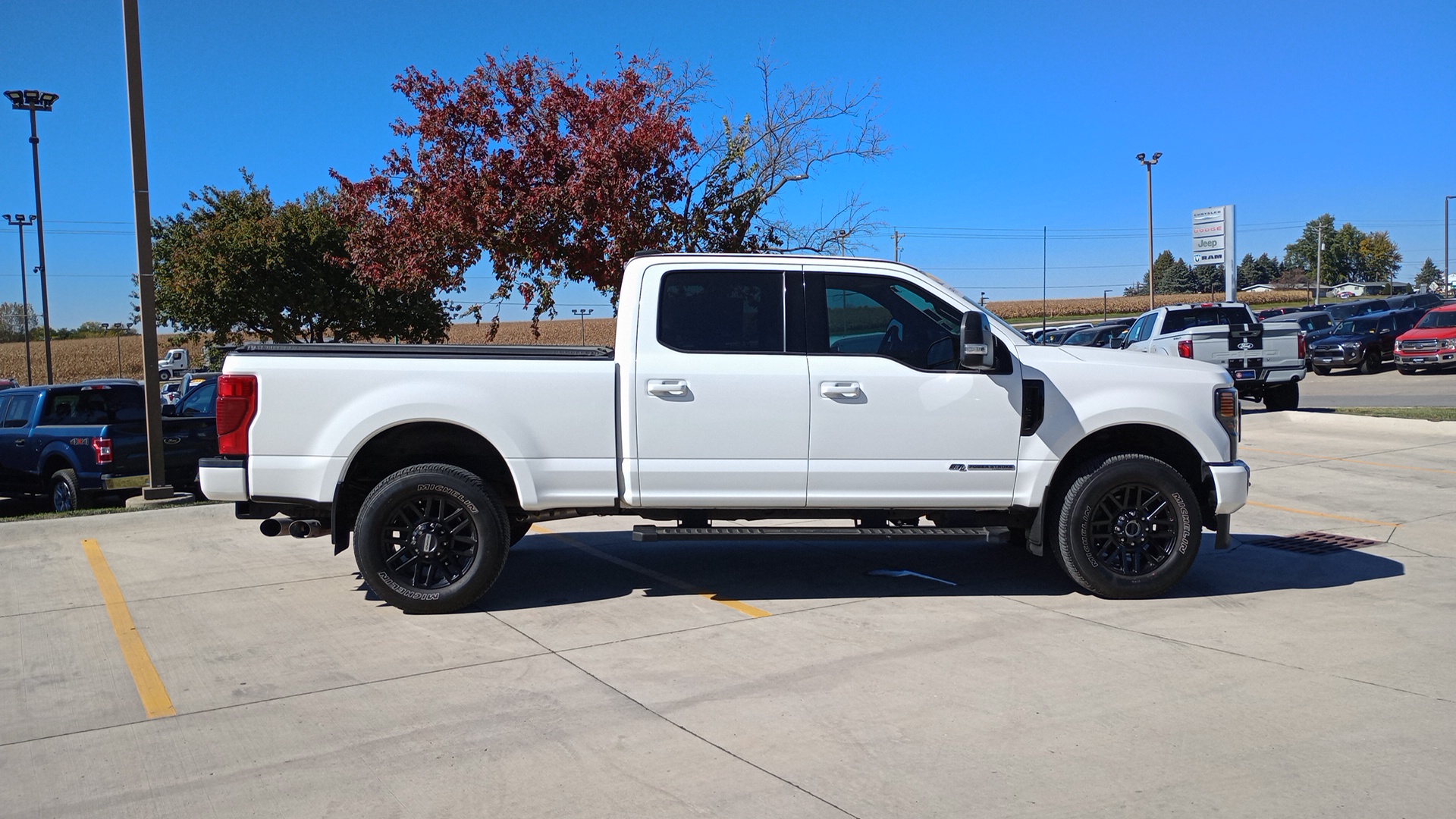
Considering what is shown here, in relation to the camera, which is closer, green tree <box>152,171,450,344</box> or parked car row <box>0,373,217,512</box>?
parked car row <box>0,373,217,512</box>

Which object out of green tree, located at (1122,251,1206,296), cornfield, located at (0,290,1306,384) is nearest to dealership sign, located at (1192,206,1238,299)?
cornfield, located at (0,290,1306,384)

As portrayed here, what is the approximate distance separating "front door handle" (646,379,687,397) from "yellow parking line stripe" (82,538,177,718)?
292cm

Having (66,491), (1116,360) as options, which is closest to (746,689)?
(1116,360)

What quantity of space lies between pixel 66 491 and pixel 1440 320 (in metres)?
31.8

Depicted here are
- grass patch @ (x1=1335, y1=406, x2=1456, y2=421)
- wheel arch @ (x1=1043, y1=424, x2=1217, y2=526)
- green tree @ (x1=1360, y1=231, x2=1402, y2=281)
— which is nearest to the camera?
wheel arch @ (x1=1043, y1=424, x2=1217, y2=526)

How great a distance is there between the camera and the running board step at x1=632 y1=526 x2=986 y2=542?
20.9ft

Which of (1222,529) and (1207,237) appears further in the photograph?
(1207,237)

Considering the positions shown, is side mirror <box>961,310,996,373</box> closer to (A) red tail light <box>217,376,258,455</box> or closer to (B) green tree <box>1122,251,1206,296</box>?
(A) red tail light <box>217,376,258,455</box>

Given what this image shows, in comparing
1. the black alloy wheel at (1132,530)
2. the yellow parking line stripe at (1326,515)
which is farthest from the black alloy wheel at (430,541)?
the yellow parking line stripe at (1326,515)

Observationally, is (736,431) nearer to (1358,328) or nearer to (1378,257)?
(1358,328)

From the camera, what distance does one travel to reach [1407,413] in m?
17.7

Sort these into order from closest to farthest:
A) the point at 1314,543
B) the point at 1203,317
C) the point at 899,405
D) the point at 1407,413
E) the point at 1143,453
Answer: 1. the point at 899,405
2. the point at 1143,453
3. the point at 1314,543
4. the point at 1407,413
5. the point at 1203,317

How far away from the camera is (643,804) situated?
3.84 metres

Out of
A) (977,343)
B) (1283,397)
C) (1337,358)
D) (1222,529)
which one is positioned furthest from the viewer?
(1337,358)
